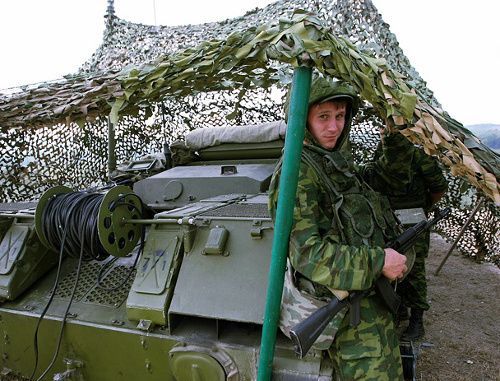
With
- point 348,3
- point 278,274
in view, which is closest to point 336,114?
point 278,274

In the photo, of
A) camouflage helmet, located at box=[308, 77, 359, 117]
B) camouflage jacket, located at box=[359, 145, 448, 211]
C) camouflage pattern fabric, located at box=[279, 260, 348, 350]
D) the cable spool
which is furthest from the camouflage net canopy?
camouflage pattern fabric, located at box=[279, 260, 348, 350]

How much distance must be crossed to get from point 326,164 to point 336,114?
0.25m

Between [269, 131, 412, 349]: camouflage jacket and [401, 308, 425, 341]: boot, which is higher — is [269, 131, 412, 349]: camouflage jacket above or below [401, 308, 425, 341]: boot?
above

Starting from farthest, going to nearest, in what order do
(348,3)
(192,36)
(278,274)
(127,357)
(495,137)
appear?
(495,137) < (192,36) < (348,3) < (127,357) < (278,274)

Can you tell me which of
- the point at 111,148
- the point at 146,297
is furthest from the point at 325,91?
the point at 111,148

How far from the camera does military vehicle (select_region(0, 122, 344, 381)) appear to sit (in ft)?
7.31

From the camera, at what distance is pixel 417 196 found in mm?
3391

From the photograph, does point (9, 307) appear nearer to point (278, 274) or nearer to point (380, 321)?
point (278, 274)

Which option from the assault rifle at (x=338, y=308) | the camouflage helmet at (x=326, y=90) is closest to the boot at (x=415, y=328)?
the assault rifle at (x=338, y=308)

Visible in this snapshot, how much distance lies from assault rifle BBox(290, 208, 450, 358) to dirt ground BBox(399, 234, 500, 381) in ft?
5.88

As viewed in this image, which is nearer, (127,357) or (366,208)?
(366,208)

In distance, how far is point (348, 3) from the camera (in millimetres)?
5039

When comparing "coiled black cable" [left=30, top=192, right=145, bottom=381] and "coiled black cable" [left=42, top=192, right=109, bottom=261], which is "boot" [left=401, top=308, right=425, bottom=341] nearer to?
"coiled black cable" [left=30, top=192, right=145, bottom=381]

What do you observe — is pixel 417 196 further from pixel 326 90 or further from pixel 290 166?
pixel 290 166
